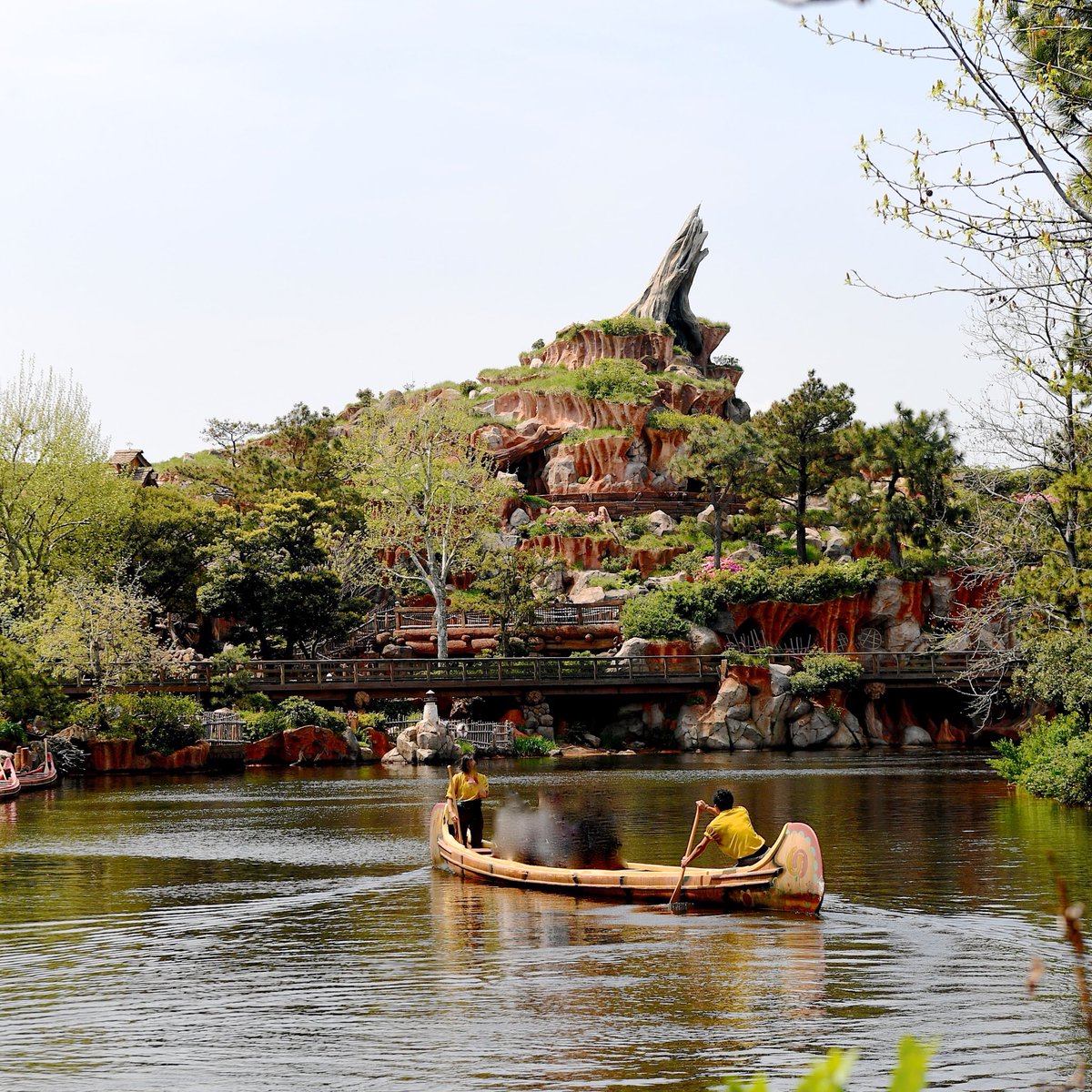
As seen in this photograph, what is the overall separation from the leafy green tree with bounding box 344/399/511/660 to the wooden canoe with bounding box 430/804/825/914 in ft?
115

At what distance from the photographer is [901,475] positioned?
51.5 metres

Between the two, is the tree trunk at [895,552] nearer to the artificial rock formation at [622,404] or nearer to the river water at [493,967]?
the artificial rock formation at [622,404]

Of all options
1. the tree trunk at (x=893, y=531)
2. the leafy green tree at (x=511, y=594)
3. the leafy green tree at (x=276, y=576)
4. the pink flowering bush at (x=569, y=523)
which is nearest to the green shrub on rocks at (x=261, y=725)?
the leafy green tree at (x=276, y=576)

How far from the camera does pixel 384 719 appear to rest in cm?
4550

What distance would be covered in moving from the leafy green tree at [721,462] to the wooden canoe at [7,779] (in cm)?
3251

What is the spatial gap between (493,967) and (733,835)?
3942 millimetres

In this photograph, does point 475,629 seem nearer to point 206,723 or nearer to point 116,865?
point 206,723

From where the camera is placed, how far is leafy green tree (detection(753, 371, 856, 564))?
2163 inches

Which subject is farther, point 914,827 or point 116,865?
point 914,827

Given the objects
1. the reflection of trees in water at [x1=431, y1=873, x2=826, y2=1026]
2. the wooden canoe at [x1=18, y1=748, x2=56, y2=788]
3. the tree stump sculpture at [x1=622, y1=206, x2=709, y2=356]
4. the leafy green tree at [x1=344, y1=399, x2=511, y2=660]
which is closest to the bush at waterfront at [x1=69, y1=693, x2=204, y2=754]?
the wooden canoe at [x1=18, y1=748, x2=56, y2=788]

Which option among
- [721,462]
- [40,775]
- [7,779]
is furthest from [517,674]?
[7,779]

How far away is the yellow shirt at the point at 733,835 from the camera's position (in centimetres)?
1551

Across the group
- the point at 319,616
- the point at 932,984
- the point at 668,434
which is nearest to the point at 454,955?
the point at 932,984

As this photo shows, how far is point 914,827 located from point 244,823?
40.4 feet
